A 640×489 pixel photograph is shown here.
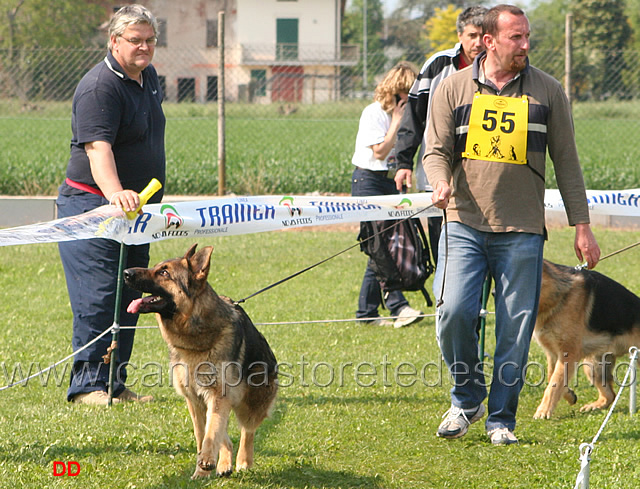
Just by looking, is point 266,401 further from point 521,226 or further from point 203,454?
A: point 521,226

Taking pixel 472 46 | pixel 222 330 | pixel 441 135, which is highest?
pixel 472 46

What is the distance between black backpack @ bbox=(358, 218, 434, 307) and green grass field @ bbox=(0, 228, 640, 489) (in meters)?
0.57

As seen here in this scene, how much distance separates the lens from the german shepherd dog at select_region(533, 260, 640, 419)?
5047 mm

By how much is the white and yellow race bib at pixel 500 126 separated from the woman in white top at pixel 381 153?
8.41 ft

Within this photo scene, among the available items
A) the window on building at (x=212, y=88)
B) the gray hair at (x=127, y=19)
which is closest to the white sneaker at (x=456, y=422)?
the gray hair at (x=127, y=19)

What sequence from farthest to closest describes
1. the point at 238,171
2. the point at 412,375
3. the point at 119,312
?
the point at 238,171, the point at 412,375, the point at 119,312

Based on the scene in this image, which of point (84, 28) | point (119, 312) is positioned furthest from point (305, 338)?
point (84, 28)

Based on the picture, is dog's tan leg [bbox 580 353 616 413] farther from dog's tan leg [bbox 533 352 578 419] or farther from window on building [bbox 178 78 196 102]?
window on building [bbox 178 78 196 102]

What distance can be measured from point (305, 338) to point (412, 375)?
1.23 m

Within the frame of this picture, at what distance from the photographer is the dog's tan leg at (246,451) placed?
4082mm

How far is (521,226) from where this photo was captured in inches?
167

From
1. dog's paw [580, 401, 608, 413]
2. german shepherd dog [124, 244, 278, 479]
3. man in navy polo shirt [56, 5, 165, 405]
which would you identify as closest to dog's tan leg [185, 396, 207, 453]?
german shepherd dog [124, 244, 278, 479]

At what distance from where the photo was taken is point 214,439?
3.79m

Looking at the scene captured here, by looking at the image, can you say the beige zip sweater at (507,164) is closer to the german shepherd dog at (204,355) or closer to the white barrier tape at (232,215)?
the white barrier tape at (232,215)
